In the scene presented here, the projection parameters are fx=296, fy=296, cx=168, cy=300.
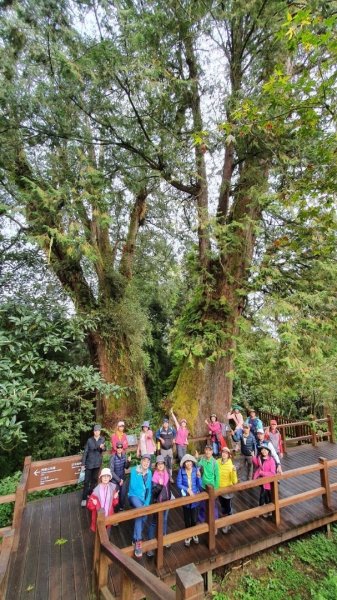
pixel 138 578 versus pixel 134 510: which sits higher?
pixel 138 578

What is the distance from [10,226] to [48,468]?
6.53 metres

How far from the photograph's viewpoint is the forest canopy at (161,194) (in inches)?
233

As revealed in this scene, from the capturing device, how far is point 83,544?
4.68 meters

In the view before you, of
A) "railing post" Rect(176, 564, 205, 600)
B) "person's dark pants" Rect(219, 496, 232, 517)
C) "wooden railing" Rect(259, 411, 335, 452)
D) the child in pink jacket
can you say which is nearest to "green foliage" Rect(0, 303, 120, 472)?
"person's dark pants" Rect(219, 496, 232, 517)

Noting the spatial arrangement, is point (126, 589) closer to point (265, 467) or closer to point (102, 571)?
point (102, 571)

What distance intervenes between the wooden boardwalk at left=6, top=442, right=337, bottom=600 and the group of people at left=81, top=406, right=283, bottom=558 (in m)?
0.29

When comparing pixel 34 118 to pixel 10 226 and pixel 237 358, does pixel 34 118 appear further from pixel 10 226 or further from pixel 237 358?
pixel 237 358

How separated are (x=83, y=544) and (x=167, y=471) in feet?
5.46

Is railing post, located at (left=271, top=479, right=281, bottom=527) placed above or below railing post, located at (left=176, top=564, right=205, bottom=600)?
below

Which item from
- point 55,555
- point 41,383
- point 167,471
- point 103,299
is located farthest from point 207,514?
point 103,299

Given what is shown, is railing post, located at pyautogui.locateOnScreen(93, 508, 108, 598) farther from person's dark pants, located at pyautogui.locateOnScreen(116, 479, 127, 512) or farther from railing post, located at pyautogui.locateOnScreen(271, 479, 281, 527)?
railing post, located at pyautogui.locateOnScreen(271, 479, 281, 527)

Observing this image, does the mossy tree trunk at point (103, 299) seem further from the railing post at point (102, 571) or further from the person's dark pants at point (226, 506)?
the railing post at point (102, 571)

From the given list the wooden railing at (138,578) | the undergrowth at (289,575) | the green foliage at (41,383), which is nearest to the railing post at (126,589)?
the wooden railing at (138,578)

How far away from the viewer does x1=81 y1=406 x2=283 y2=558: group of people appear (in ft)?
14.4
